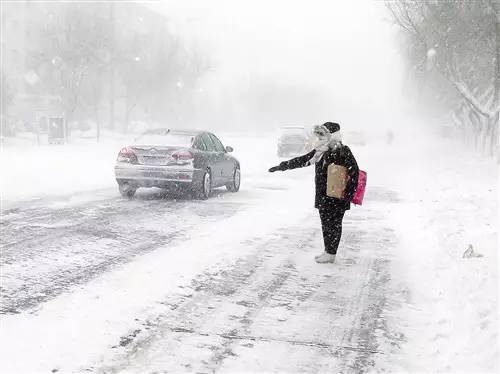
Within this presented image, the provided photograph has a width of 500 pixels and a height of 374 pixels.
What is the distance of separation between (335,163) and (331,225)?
736 millimetres

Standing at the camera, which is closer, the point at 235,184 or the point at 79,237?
the point at 79,237

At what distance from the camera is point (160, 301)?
5188 millimetres

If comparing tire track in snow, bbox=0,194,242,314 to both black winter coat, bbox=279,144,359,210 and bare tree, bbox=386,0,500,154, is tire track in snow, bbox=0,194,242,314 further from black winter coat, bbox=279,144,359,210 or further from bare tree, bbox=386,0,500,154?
bare tree, bbox=386,0,500,154

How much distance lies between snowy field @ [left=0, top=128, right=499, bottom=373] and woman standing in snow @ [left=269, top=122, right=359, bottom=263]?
0.49 metres

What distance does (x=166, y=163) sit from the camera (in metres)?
12.3

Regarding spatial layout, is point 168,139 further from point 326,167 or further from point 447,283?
point 447,283

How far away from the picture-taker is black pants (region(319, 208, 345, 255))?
22.1 feet

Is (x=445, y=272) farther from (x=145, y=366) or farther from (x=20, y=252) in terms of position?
(x=20, y=252)

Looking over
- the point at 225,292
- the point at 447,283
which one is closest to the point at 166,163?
the point at 225,292

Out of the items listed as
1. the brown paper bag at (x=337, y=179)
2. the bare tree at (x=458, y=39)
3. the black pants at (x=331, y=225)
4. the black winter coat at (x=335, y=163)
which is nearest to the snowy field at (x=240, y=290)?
the black pants at (x=331, y=225)

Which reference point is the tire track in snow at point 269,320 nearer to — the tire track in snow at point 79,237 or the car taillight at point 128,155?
the tire track in snow at point 79,237

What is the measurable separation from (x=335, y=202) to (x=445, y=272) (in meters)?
1.42

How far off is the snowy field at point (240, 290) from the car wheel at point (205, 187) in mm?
1222

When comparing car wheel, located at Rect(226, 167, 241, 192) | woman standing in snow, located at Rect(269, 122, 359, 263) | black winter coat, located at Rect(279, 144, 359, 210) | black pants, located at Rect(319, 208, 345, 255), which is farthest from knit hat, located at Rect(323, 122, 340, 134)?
car wheel, located at Rect(226, 167, 241, 192)
